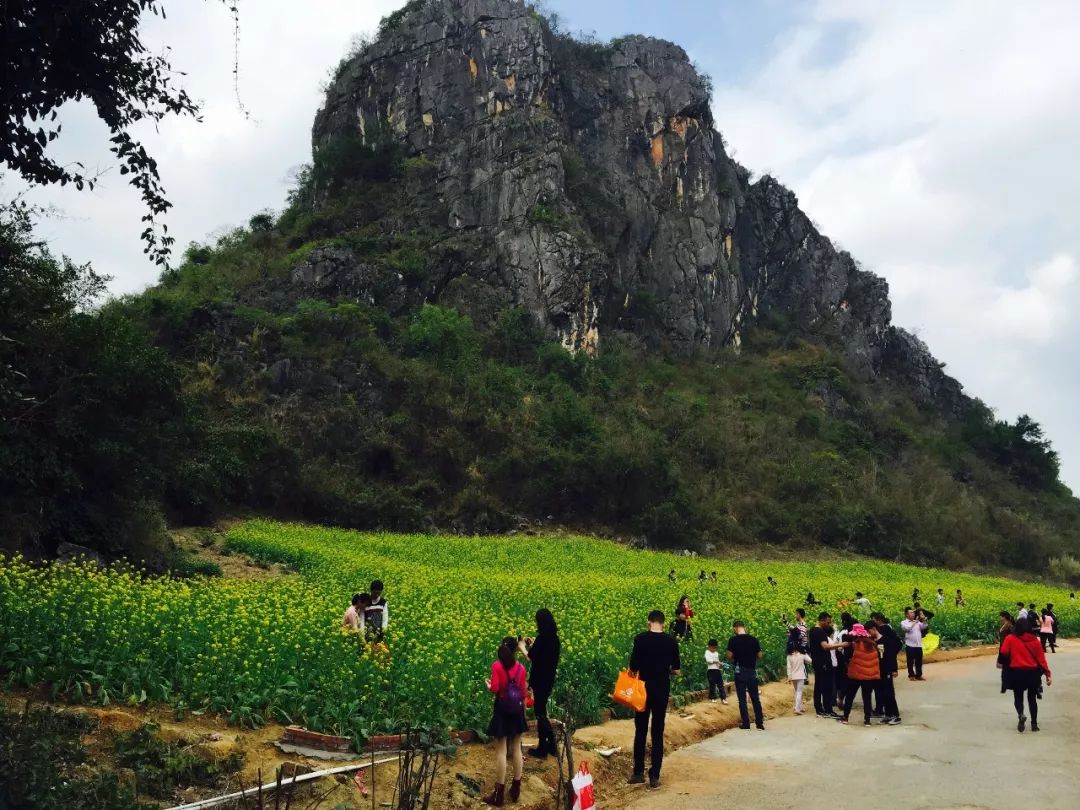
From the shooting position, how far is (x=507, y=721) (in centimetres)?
829

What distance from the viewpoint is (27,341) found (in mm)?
20812

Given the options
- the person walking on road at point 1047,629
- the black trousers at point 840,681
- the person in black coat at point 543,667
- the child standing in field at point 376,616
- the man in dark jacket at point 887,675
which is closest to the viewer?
the person in black coat at point 543,667

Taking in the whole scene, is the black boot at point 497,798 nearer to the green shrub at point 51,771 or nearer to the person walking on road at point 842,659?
the green shrub at point 51,771

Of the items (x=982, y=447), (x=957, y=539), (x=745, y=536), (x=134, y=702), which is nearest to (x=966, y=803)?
(x=134, y=702)

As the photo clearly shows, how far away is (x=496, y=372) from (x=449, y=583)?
30424 millimetres

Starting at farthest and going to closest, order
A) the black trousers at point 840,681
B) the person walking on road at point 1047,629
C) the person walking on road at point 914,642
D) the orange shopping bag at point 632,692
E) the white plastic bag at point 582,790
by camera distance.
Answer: the person walking on road at point 1047,629, the person walking on road at point 914,642, the black trousers at point 840,681, the orange shopping bag at point 632,692, the white plastic bag at point 582,790

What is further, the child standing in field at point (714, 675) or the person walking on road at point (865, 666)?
the child standing in field at point (714, 675)

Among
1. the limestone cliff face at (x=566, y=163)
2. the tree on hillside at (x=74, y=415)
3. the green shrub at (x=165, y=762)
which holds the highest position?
the limestone cliff face at (x=566, y=163)

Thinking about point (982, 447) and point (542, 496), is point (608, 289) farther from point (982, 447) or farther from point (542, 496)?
point (982, 447)

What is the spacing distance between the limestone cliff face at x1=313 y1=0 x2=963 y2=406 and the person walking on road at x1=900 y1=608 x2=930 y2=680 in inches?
1753

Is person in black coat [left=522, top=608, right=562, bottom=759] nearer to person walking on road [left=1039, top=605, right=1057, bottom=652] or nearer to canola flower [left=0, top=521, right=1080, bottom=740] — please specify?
canola flower [left=0, top=521, right=1080, bottom=740]

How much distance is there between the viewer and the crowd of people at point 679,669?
28.1ft

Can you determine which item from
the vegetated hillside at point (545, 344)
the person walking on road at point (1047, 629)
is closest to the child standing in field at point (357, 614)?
the vegetated hillside at point (545, 344)

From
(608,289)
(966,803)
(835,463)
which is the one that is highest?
(608,289)
